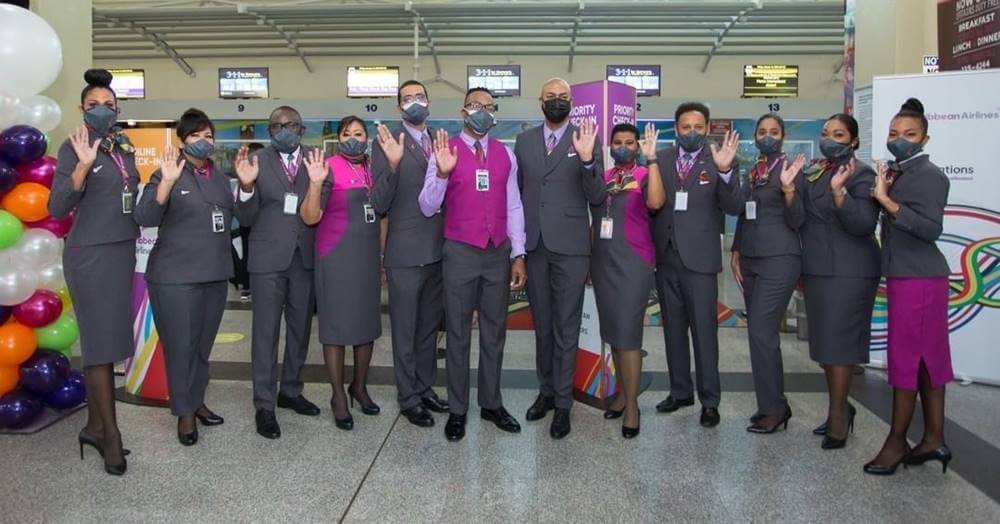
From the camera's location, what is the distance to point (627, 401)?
370cm

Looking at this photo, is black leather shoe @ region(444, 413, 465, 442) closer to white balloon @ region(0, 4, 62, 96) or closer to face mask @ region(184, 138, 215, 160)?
face mask @ region(184, 138, 215, 160)

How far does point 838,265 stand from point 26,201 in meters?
4.06

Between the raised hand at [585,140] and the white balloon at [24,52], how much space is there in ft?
9.31

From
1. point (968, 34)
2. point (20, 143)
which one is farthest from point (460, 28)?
point (20, 143)

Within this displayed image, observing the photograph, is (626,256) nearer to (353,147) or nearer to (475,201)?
(475,201)

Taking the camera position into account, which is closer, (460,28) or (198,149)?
(198,149)

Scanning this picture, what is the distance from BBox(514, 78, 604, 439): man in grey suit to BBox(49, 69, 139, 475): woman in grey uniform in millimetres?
1894

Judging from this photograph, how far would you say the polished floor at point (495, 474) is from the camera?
2713 mm

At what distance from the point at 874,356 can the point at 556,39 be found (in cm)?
1088

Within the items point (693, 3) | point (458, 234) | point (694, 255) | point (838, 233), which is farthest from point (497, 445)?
point (693, 3)

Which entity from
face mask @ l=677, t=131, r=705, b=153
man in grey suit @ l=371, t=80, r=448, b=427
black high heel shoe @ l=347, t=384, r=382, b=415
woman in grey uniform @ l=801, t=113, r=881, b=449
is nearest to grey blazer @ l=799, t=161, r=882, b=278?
woman in grey uniform @ l=801, t=113, r=881, b=449

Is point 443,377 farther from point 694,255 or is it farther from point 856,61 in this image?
point 856,61

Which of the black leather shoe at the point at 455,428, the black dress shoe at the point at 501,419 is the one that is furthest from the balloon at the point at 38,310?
the black dress shoe at the point at 501,419

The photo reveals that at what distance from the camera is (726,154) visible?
3490mm
